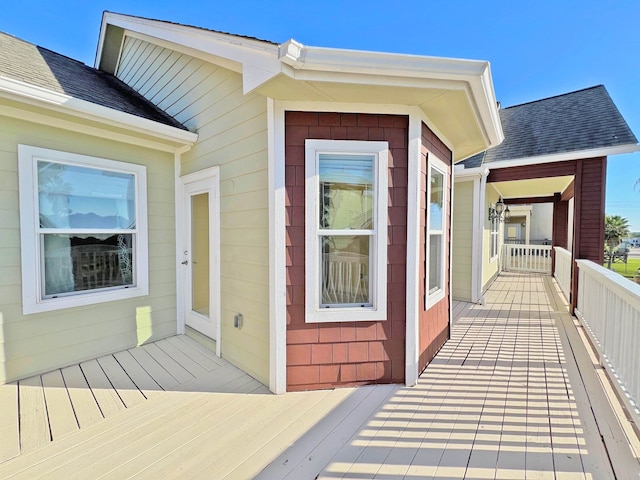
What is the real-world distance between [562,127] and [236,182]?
6340 mm

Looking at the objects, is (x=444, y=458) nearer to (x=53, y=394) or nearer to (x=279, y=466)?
(x=279, y=466)

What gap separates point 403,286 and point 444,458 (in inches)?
49.6

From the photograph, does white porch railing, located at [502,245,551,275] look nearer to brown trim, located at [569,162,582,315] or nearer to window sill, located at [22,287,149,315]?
brown trim, located at [569,162,582,315]

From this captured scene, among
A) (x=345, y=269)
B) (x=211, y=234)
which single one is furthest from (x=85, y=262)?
(x=345, y=269)

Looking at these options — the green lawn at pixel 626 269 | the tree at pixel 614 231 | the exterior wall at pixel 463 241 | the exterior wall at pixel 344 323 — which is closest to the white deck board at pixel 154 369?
the exterior wall at pixel 344 323

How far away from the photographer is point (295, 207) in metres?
2.53

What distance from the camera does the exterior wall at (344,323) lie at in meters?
2.51

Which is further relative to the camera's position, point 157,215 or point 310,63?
point 157,215

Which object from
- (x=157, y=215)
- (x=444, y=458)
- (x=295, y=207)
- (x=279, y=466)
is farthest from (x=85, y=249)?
(x=444, y=458)

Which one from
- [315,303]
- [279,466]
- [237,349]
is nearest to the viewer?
[279,466]

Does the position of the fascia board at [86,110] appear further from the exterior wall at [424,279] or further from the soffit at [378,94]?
the exterior wall at [424,279]

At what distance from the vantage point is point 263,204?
8.70 ft

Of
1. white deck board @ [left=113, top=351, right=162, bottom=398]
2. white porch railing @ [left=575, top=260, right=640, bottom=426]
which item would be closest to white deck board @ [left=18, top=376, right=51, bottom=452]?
white deck board @ [left=113, top=351, right=162, bottom=398]

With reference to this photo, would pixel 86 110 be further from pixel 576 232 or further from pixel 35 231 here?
pixel 576 232
